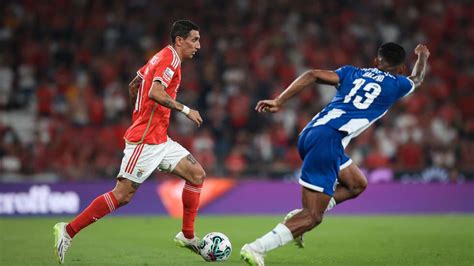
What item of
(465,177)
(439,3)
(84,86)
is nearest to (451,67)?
(439,3)

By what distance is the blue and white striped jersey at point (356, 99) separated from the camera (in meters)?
7.88

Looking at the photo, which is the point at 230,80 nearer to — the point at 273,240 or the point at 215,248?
the point at 215,248

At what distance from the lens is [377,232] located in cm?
1291

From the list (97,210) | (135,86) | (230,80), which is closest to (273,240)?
(97,210)

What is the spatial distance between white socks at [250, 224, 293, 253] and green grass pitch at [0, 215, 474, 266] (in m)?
1.03

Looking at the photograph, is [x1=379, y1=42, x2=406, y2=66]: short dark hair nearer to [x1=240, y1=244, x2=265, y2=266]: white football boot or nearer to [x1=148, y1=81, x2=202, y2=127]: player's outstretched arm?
[x1=148, y1=81, x2=202, y2=127]: player's outstretched arm

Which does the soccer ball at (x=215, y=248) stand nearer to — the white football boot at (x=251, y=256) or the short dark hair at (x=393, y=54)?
the white football boot at (x=251, y=256)

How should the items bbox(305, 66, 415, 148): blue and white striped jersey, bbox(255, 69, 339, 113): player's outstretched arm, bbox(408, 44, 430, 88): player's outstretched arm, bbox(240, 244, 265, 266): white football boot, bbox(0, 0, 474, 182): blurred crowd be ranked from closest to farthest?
1. bbox(240, 244, 265, 266): white football boot
2. bbox(255, 69, 339, 113): player's outstretched arm
3. bbox(305, 66, 415, 148): blue and white striped jersey
4. bbox(408, 44, 430, 88): player's outstretched arm
5. bbox(0, 0, 474, 182): blurred crowd

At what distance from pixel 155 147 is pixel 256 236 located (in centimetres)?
386

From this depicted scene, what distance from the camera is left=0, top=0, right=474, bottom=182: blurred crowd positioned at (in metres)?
18.5

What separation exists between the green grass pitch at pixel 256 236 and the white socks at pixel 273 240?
3.39 feet

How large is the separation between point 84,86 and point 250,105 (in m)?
4.25

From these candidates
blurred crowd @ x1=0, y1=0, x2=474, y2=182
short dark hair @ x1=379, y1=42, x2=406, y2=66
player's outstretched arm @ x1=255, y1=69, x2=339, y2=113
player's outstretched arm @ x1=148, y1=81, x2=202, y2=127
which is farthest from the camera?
blurred crowd @ x1=0, y1=0, x2=474, y2=182

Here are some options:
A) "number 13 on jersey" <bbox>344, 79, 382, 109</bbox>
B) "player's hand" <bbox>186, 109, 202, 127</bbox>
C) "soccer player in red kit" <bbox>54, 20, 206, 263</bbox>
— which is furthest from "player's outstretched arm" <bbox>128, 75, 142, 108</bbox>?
"number 13 on jersey" <bbox>344, 79, 382, 109</bbox>
